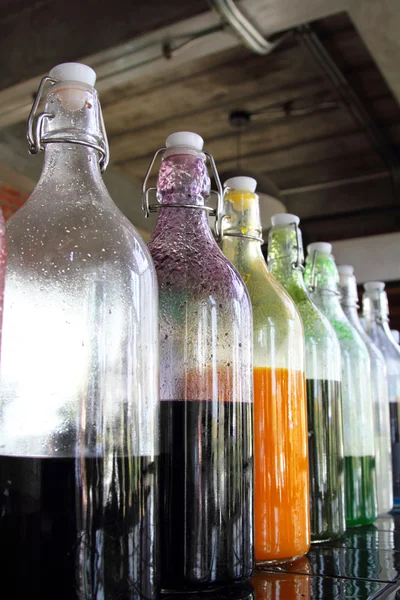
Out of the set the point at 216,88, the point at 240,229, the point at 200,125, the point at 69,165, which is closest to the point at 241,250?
the point at 240,229

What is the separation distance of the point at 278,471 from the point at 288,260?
236 mm

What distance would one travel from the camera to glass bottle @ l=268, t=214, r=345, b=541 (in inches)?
25.7

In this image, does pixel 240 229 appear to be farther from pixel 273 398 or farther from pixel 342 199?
pixel 342 199

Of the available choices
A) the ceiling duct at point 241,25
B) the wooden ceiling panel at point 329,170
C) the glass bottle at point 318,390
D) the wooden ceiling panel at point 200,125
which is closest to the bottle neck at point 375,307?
the glass bottle at point 318,390

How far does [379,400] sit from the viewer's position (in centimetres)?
95

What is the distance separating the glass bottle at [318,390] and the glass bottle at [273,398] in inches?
3.0

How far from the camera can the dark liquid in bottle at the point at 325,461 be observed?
0.65 m

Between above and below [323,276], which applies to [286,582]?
below

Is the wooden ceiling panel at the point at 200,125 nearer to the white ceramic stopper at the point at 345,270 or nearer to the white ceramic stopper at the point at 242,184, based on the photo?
the white ceramic stopper at the point at 345,270

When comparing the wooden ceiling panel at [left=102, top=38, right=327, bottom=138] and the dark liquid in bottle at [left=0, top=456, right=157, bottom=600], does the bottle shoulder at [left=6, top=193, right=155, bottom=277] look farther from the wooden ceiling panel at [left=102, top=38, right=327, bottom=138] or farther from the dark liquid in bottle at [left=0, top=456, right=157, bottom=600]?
the wooden ceiling panel at [left=102, top=38, right=327, bottom=138]

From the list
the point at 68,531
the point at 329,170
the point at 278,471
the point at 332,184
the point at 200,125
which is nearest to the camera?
the point at 68,531

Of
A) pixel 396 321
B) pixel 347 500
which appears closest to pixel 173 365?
pixel 347 500

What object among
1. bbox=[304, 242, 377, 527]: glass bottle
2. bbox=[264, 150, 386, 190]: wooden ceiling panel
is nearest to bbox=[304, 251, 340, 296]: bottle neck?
bbox=[304, 242, 377, 527]: glass bottle

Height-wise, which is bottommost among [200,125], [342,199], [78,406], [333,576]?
[333,576]
